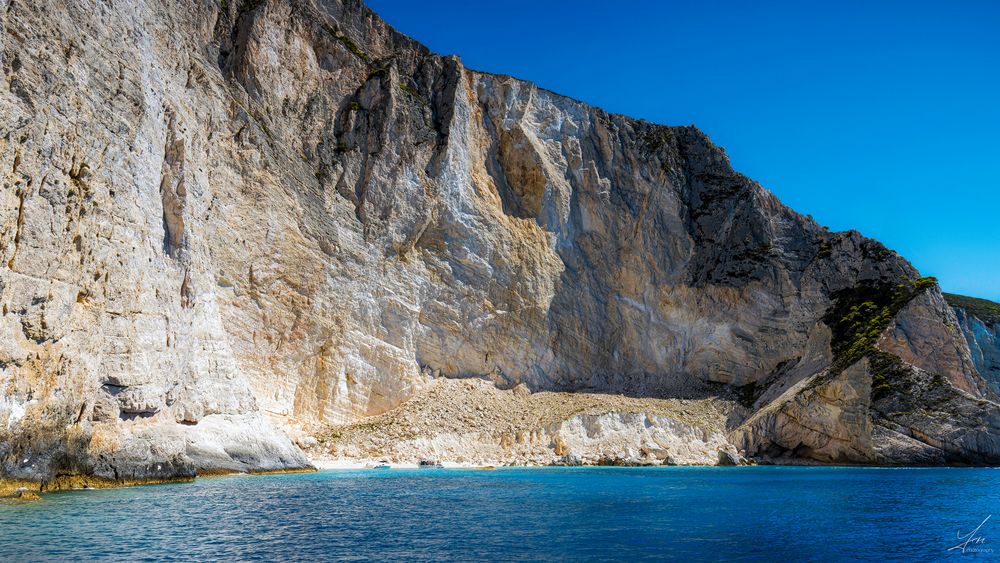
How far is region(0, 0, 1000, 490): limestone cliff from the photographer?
2448 cm

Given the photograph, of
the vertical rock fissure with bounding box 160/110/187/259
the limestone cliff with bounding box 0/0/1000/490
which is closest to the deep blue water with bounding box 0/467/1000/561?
the limestone cliff with bounding box 0/0/1000/490

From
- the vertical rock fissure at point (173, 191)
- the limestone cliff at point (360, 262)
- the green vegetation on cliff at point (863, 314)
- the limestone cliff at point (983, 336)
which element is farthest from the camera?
the limestone cliff at point (983, 336)

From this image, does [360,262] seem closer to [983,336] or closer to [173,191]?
[173,191]

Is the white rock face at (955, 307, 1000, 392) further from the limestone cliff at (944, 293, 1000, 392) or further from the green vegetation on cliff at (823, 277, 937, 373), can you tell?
the green vegetation on cliff at (823, 277, 937, 373)

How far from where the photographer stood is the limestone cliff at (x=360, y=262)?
80.3 feet

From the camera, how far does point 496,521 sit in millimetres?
18719

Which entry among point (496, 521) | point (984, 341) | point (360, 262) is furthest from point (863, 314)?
point (496, 521)

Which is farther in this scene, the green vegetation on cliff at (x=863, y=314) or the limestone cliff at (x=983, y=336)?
the limestone cliff at (x=983, y=336)

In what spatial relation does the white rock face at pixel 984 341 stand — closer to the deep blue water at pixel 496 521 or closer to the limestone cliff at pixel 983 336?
the limestone cliff at pixel 983 336

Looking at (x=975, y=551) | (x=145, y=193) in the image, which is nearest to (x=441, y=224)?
(x=145, y=193)

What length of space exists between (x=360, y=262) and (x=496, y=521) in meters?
26.7

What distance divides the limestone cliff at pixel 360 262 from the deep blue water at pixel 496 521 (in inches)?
201

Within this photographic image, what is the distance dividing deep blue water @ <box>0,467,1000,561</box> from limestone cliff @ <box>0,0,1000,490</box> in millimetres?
5097
